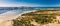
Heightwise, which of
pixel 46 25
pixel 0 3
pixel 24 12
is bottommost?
pixel 46 25

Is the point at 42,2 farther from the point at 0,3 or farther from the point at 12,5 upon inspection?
the point at 0,3

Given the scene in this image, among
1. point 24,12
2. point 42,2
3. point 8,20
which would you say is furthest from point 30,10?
point 8,20

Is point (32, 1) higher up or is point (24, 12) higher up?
point (32, 1)

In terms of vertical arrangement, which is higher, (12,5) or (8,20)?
(12,5)

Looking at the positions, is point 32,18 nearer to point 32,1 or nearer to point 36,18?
point 36,18

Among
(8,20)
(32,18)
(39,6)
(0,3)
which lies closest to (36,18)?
(32,18)

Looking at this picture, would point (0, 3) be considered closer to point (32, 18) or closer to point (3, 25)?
point (3, 25)

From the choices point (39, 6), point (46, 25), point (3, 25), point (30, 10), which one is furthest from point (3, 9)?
point (46, 25)
